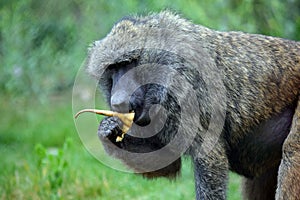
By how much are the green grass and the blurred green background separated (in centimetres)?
1

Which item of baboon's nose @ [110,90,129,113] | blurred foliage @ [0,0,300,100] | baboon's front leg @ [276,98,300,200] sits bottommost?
baboon's front leg @ [276,98,300,200]

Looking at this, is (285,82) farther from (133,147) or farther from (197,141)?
(133,147)

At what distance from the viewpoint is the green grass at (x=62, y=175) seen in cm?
727

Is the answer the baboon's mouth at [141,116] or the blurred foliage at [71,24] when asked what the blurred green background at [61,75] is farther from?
the baboon's mouth at [141,116]

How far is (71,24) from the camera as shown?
32.9 feet

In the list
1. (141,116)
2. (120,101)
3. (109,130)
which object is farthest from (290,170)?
(109,130)

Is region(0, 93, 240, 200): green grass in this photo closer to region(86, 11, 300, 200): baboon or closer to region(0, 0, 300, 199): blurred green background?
region(0, 0, 300, 199): blurred green background

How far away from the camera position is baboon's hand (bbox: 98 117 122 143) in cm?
572

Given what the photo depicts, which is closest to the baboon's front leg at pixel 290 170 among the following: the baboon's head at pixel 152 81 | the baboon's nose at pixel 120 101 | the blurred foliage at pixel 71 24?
the baboon's head at pixel 152 81

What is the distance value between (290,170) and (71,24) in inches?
216

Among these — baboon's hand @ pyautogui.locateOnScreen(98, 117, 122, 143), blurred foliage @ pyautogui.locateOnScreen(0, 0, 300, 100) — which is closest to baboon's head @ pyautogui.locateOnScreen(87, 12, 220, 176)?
baboon's hand @ pyautogui.locateOnScreen(98, 117, 122, 143)

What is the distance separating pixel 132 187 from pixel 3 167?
1.58 meters

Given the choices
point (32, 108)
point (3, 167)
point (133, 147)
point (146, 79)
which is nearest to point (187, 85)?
point (146, 79)

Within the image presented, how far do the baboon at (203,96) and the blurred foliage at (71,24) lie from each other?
2.84 meters
